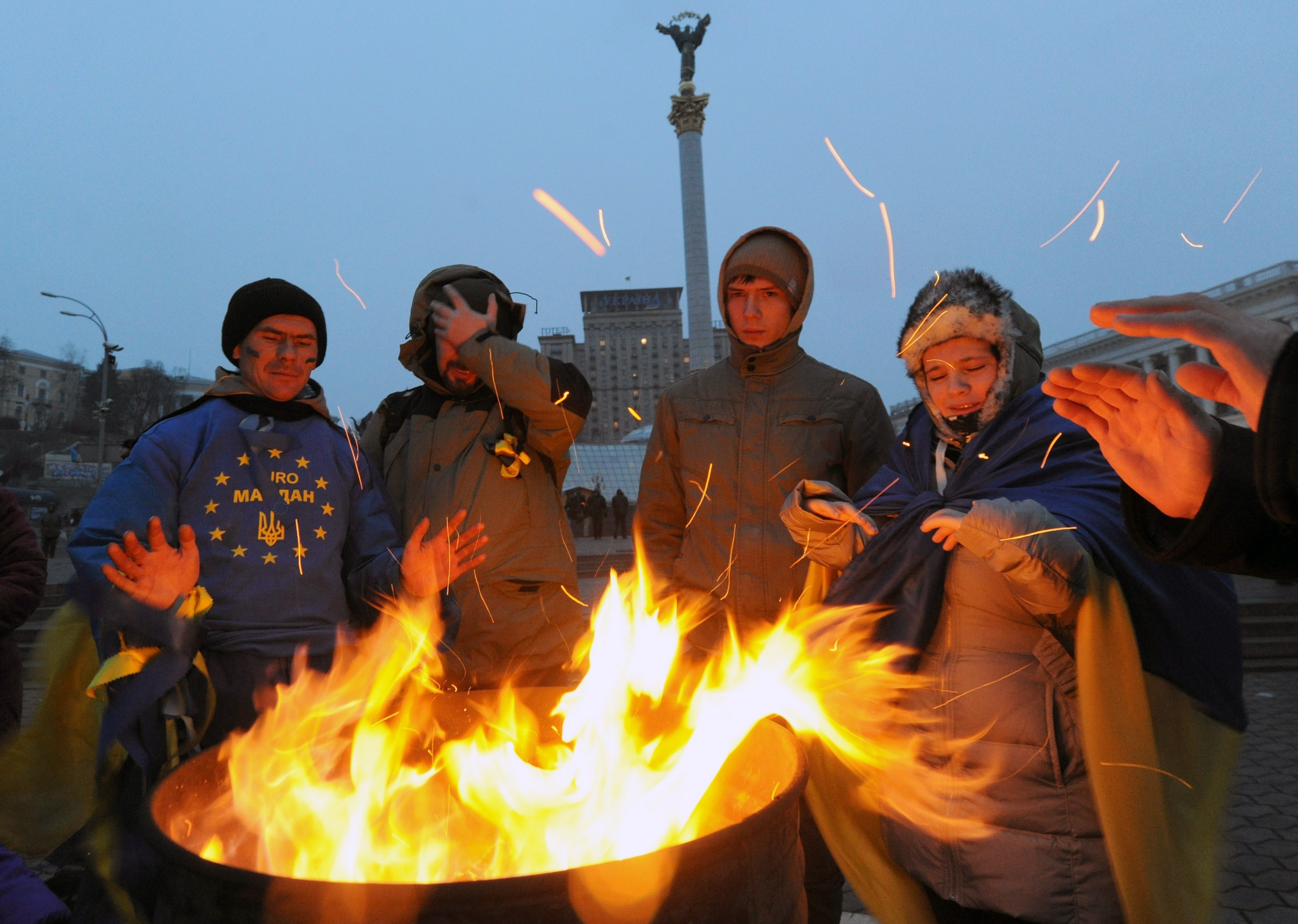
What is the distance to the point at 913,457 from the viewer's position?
2299mm

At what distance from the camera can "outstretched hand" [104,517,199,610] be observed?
1.78 metres

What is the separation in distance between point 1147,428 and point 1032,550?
45 cm

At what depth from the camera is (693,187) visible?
99.8ft

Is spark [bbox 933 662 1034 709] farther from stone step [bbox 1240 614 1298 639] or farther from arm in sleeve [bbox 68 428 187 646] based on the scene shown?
stone step [bbox 1240 614 1298 639]

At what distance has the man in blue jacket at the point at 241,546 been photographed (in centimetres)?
189

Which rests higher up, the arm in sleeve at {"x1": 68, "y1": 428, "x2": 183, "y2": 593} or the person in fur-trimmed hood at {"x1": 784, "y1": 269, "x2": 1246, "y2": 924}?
the arm in sleeve at {"x1": 68, "y1": 428, "x2": 183, "y2": 593}

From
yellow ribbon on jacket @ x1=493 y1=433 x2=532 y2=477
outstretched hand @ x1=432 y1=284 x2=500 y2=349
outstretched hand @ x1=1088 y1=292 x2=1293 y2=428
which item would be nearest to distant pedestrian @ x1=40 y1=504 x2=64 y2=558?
outstretched hand @ x1=432 y1=284 x2=500 y2=349

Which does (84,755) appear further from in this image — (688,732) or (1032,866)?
(1032,866)

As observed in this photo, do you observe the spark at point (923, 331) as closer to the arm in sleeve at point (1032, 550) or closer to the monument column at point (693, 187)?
the arm in sleeve at point (1032, 550)

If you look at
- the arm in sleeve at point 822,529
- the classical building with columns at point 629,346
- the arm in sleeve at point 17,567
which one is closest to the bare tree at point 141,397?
the classical building with columns at point 629,346

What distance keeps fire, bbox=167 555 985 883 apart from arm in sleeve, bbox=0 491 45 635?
1760mm

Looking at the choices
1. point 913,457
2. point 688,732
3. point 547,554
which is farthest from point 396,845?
point 913,457

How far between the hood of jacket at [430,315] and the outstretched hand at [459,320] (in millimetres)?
111

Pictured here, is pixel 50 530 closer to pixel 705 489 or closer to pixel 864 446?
pixel 705 489
